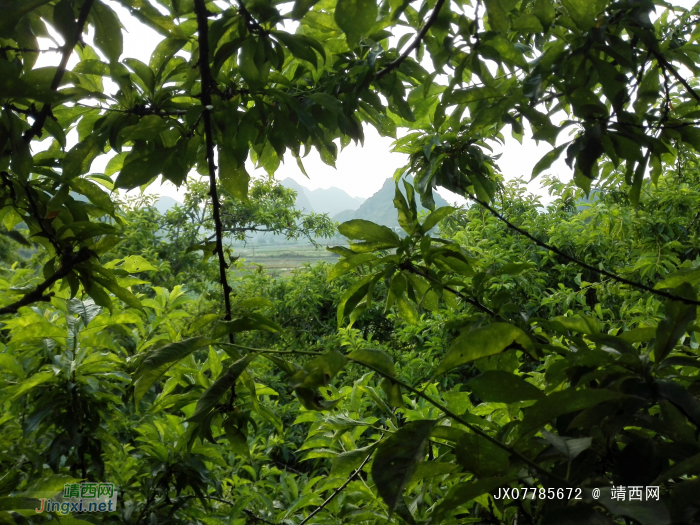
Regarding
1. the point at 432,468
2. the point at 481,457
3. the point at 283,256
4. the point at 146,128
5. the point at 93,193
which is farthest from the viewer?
the point at 283,256

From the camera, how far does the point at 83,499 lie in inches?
42.3

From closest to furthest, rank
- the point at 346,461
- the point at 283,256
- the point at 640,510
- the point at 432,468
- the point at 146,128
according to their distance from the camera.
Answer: the point at 640,510
the point at 432,468
the point at 346,461
the point at 146,128
the point at 283,256

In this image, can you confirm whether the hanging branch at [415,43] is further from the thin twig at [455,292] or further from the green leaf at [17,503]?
the green leaf at [17,503]

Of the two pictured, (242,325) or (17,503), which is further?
(17,503)

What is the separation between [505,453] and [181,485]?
1.14 meters

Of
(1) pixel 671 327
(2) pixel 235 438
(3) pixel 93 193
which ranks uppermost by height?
(3) pixel 93 193

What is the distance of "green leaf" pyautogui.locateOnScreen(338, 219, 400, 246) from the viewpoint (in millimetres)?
871

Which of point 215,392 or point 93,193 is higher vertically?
point 93,193

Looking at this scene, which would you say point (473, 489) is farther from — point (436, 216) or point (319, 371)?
point (436, 216)

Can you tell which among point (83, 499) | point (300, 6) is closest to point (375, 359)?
point (300, 6)

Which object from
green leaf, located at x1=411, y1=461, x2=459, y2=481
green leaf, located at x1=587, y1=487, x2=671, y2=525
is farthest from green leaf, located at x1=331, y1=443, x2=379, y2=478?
green leaf, located at x1=587, y1=487, x2=671, y2=525

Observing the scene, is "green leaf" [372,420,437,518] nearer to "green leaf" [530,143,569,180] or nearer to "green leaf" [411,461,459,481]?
"green leaf" [411,461,459,481]

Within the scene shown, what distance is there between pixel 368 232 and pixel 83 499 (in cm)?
100

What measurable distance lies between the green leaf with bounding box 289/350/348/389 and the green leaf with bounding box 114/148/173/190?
56 centimetres
